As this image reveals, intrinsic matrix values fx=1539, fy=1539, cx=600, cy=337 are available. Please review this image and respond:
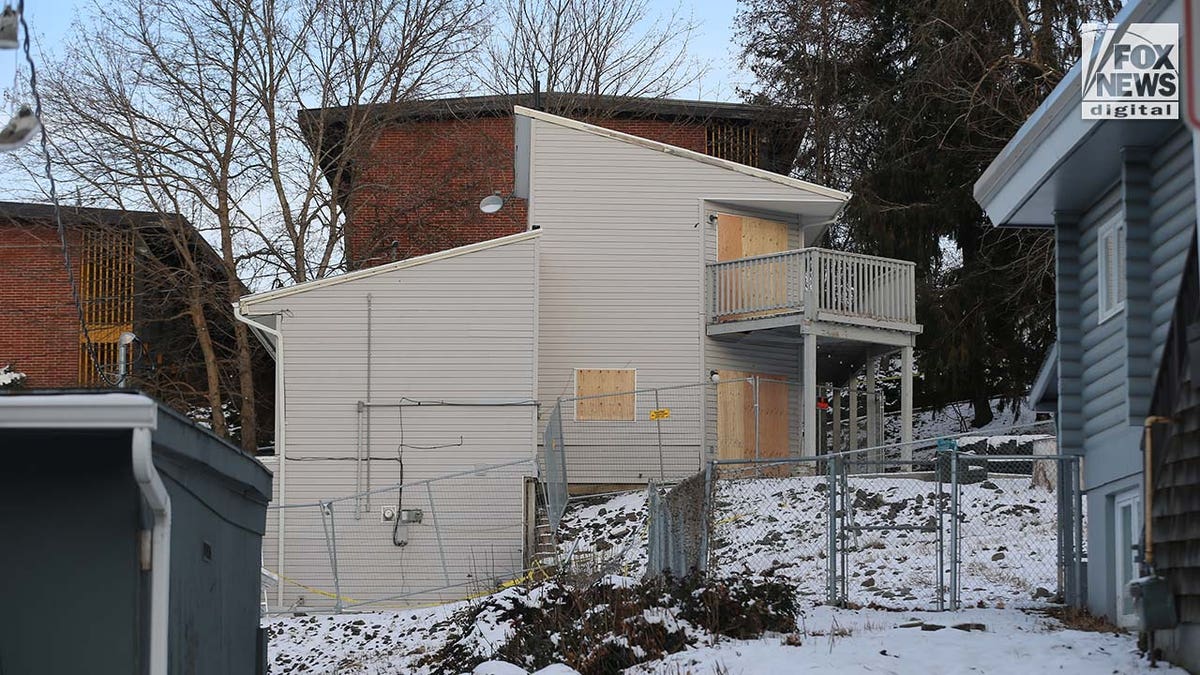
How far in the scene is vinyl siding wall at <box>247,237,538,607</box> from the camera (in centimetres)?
2788

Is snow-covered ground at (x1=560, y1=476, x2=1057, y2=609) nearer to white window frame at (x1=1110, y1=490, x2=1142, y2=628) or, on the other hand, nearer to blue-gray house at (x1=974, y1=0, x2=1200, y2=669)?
white window frame at (x1=1110, y1=490, x2=1142, y2=628)

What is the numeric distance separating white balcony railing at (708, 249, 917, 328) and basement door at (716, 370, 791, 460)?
4.65ft

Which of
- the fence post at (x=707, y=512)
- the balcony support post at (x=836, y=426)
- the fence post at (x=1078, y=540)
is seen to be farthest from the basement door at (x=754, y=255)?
the fence post at (x=1078, y=540)

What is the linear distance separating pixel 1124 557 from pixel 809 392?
46.8 ft

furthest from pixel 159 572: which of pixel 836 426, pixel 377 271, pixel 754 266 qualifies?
pixel 836 426

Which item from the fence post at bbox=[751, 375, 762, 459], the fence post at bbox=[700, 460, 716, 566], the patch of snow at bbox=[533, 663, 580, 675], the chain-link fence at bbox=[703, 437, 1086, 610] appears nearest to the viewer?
the patch of snow at bbox=[533, 663, 580, 675]

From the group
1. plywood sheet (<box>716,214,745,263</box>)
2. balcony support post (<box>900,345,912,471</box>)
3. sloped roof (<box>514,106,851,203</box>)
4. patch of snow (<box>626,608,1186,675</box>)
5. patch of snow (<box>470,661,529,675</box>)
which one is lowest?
patch of snow (<box>470,661,529,675</box>)

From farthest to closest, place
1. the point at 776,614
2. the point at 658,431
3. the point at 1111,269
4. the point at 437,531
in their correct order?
the point at 658,431 → the point at 437,531 → the point at 1111,269 → the point at 776,614

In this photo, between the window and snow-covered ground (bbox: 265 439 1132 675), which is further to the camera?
the window

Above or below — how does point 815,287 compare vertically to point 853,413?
above

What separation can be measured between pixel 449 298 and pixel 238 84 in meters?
9.58

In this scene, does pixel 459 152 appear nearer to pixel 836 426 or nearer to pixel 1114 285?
pixel 836 426

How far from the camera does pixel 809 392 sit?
28.2 metres

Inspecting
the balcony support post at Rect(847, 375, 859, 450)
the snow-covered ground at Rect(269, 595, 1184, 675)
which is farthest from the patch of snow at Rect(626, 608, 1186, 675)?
the balcony support post at Rect(847, 375, 859, 450)
